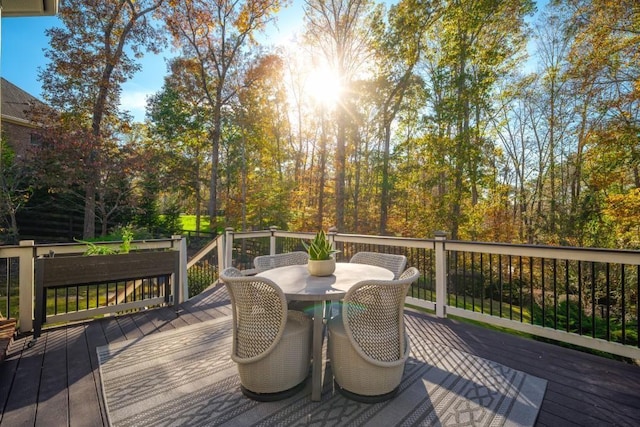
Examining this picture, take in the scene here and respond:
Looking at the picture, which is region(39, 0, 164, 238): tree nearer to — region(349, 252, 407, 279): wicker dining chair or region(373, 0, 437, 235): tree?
region(373, 0, 437, 235): tree

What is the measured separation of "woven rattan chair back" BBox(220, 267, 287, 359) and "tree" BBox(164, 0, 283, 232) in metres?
11.0

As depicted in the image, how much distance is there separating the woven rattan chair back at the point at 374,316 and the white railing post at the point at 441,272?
188cm

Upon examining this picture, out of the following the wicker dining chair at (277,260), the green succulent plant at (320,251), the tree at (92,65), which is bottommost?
the wicker dining chair at (277,260)

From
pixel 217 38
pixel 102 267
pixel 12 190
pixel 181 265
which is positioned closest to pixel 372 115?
pixel 217 38

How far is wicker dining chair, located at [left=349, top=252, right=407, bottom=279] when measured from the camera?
3.06m

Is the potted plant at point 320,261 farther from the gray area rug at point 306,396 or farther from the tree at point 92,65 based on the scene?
the tree at point 92,65

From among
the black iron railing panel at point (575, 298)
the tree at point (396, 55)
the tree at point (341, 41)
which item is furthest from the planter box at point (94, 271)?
the tree at point (396, 55)

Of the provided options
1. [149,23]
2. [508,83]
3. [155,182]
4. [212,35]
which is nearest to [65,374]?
[155,182]

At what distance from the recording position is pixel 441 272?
365 cm

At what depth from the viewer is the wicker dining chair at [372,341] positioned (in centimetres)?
188

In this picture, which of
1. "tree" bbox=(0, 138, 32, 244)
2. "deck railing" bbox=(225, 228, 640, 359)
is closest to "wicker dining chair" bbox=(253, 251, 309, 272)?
"deck railing" bbox=(225, 228, 640, 359)

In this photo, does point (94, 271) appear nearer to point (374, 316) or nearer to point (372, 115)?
point (374, 316)

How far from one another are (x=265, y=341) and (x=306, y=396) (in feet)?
1.76

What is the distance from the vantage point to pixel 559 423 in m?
1.79
